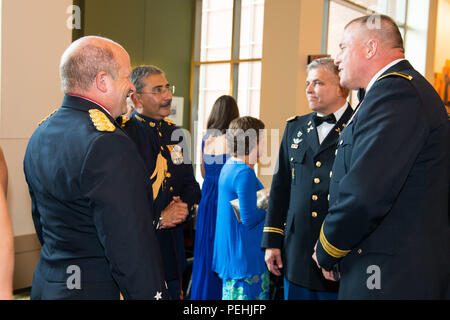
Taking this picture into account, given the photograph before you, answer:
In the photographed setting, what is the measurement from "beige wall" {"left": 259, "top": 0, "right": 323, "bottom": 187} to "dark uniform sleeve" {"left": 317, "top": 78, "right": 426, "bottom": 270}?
11.9 feet

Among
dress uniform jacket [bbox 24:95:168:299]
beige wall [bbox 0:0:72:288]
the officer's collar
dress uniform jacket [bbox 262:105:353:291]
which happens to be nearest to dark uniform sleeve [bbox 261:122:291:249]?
dress uniform jacket [bbox 262:105:353:291]

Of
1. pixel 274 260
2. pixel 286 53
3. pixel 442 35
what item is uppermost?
pixel 442 35

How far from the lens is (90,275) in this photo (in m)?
1.30

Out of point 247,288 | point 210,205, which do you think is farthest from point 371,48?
point 210,205

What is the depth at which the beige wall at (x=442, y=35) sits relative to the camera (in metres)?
8.11

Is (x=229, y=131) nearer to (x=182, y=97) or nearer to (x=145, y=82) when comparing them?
(x=145, y=82)

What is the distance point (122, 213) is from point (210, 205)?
2125mm

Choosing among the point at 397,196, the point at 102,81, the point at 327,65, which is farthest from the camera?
the point at 327,65

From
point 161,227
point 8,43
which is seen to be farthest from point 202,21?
point 161,227

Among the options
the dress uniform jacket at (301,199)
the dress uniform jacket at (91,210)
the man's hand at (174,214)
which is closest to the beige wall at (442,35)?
the dress uniform jacket at (301,199)

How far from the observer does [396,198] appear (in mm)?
1487

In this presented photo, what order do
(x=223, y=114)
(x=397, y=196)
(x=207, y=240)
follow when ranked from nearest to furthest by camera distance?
1. (x=397, y=196)
2. (x=207, y=240)
3. (x=223, y=114)

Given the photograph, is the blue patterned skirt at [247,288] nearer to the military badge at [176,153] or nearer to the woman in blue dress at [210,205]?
the woman in blue dress at [210,205]

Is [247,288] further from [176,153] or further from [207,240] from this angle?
[176,153]
